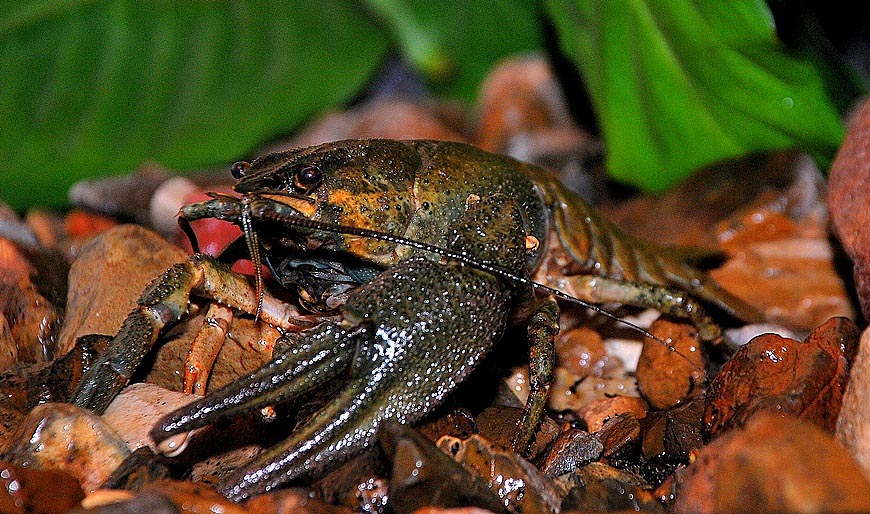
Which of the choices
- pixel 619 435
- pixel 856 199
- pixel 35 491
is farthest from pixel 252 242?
pixel 856 199

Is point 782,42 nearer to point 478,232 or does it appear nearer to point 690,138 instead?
point 690,138

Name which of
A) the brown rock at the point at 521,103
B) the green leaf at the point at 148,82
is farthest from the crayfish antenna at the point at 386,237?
the brown rock at the point at 521,103

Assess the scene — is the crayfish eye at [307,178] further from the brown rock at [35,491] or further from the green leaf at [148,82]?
the green leaf at [148,82]

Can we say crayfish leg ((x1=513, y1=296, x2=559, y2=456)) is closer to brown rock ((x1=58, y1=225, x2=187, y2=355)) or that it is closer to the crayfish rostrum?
the crayfish rostrum

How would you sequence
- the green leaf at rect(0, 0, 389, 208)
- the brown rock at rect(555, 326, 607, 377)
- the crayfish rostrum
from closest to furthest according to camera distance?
the crayfish rostrum, the brown rock at rect(555, 326, 607, 377), the green leaf at rect(0, 0, 389, 208)

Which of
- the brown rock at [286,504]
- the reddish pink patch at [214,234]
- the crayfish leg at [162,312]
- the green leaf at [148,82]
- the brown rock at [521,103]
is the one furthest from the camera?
the brown rock at [521,103]

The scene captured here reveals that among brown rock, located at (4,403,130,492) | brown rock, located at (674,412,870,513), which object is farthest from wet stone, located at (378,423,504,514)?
brown rock, located at (4,403,130,492)

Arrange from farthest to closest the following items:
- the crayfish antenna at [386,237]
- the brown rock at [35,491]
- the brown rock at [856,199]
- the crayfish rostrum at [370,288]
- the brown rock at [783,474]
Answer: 1. the brown rock at [856,199]
2. the crayfish antenna at [386,237]
3. the crayfish rostrum at [370,288]
4. the brown rock at [35,491]
5. the brown rock at [783,474]
